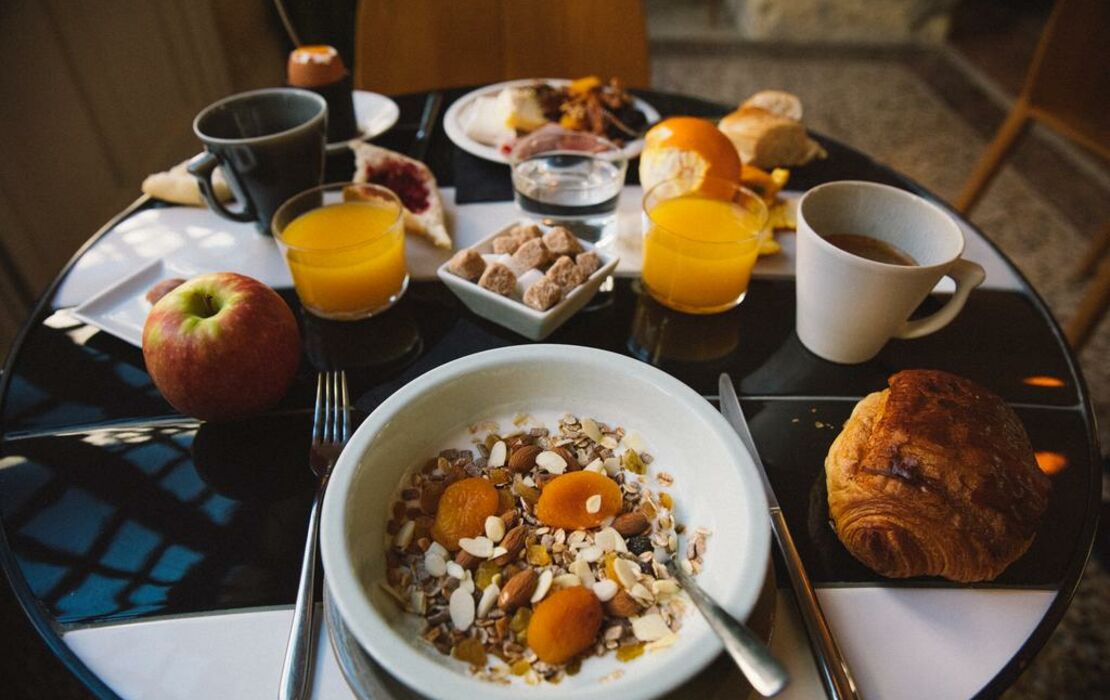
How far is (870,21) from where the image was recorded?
430cm

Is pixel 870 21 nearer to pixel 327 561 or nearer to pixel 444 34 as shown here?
pixel 444 34

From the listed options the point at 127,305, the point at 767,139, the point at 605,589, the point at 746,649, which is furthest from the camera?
the point at 767,139

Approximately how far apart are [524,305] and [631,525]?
0.34 metres

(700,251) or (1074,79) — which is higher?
(700,251)

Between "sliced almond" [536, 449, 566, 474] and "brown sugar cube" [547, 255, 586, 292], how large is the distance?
0.88 feet

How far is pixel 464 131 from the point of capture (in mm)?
1374

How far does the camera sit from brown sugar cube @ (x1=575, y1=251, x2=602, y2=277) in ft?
2.93

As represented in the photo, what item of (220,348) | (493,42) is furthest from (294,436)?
(493,42)

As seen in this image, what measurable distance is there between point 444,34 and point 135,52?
125cm

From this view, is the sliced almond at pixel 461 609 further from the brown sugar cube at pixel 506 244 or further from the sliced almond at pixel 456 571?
the brown sugar cube at pixel 506 244

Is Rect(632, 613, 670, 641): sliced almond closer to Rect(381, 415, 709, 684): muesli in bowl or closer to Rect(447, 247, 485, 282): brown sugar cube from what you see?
Rect(381, 415, 709, 684): muesli in bowl

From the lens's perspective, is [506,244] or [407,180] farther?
[407,180]

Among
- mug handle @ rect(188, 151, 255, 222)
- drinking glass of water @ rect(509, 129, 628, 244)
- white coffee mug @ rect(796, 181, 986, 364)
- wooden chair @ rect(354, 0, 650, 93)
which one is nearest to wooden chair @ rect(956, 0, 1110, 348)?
wooden chair @ rect(354, 0, 650, 93)

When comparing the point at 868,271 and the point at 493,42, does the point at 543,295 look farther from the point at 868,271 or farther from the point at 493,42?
the point at 493,42
